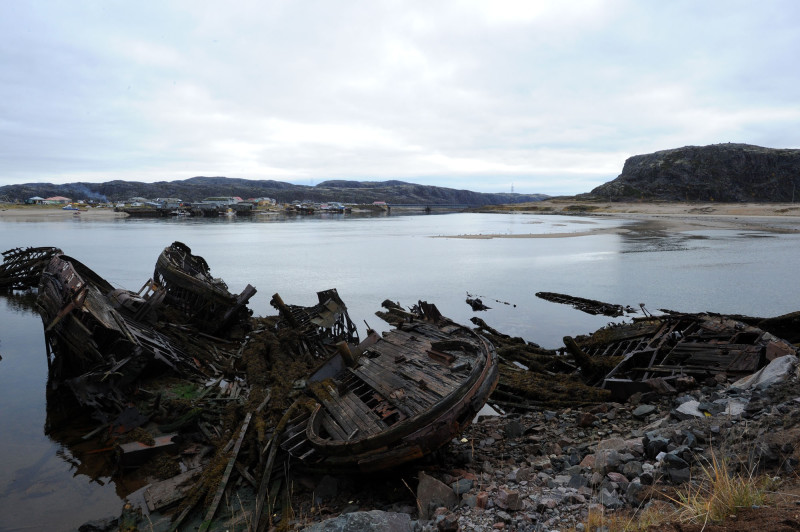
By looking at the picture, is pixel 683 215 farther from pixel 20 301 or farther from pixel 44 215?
pixel 44 215

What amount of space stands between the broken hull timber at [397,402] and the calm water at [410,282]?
4.62 metres

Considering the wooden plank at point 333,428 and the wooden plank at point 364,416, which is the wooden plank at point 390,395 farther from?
the wooden plank at point 333,428

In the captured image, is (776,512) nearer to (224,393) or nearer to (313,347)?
(224,393)

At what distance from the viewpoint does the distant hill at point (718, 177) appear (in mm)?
128000

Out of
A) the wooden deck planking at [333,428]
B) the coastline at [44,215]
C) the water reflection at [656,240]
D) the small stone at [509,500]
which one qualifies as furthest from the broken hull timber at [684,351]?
the coastline at [44,215]

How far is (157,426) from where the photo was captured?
11.3m

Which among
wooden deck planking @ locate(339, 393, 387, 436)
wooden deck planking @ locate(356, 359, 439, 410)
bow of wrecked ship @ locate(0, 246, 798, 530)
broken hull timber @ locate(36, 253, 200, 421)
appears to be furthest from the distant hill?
wooden deck planking @ locate(339, 393, 387, 436)

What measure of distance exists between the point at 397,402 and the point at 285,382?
5515mm

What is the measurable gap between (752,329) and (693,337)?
153 cm

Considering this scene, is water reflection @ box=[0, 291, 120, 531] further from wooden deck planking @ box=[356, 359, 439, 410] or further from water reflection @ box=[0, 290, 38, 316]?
water reflection @ box=[0, 290, 38, 316]

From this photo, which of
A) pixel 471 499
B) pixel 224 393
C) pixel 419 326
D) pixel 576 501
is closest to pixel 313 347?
pixel 224 393

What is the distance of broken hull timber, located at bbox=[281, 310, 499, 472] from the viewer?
768 cm

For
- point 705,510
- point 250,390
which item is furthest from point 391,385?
point 705,510

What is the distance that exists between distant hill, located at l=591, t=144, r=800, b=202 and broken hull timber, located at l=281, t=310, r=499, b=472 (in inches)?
5683
